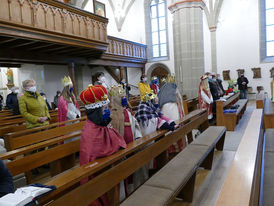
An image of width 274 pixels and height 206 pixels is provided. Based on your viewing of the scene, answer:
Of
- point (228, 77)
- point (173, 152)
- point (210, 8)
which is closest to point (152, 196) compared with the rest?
point (173, 152)

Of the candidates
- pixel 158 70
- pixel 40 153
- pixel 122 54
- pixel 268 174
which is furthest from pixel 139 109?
pixel 158 70

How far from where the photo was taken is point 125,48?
539 inches

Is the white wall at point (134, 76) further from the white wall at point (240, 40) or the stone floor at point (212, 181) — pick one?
the stone floor at point (212, 181)

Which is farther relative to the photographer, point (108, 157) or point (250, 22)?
point (250, 22)

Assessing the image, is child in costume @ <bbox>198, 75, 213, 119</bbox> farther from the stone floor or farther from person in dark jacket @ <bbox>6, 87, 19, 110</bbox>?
person in dark jacket @ <bbox>6, 87, 19, 110</bbox>

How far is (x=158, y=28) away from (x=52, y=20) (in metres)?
10.2

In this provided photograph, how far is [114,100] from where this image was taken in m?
2.72

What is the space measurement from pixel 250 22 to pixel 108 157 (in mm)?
15042

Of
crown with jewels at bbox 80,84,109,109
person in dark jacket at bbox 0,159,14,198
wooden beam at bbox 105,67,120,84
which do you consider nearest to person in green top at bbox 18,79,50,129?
crown with jewels at bbox 80,84,109,109

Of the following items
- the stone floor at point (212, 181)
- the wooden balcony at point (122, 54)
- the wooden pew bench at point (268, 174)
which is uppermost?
the wooden balcony at point (122, 54)

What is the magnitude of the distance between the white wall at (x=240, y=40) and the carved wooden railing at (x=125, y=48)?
518 centimetres

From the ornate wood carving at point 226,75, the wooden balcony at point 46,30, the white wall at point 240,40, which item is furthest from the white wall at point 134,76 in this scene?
the wooden balcony at point 46,30

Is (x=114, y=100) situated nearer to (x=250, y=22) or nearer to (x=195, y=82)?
(x=195, y=82)

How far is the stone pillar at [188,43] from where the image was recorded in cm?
891
